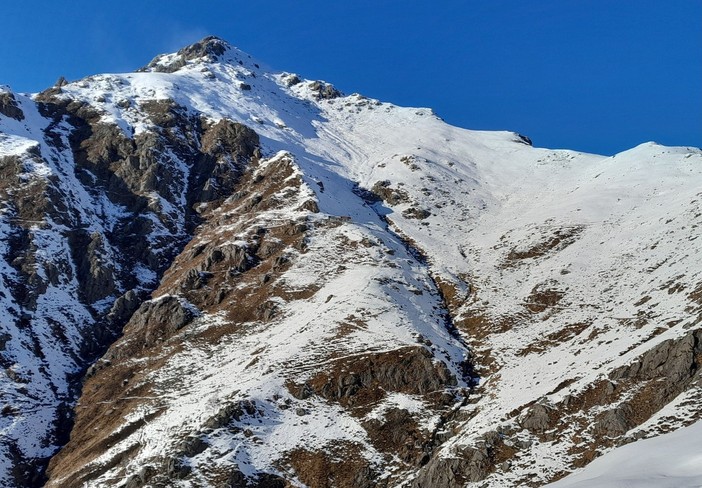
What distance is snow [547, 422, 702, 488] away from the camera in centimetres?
1772

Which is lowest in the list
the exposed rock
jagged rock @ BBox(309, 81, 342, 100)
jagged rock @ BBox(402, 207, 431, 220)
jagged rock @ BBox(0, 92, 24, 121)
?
the exposed rock

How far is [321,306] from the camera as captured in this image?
198 feet

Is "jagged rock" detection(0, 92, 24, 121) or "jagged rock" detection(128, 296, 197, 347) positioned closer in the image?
"jagged rock" detection(128, 296, 197, 347)

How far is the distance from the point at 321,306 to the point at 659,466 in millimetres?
42483

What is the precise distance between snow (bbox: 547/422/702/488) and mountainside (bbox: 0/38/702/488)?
8847mm

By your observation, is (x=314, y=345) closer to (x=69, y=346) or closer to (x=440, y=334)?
(x=440, y=334)

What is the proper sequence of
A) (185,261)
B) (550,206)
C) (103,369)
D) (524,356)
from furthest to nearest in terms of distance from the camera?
(550,206) < (185,261) < (103,369) < (524,356)

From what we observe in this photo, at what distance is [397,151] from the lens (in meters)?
121

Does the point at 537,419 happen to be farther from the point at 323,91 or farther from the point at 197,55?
the point at 197,55

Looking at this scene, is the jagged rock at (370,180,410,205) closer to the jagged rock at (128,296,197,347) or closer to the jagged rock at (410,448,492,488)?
the jagged rock at (128,296,197,347)

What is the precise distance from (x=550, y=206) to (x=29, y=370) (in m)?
71.1

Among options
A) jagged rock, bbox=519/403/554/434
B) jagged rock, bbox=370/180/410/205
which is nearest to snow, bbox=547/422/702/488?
jagged rock, bbox=519/403/554/434

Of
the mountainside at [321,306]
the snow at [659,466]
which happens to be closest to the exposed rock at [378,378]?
the mountainside at [321,306]

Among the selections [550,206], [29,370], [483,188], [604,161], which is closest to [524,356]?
[550,206]
